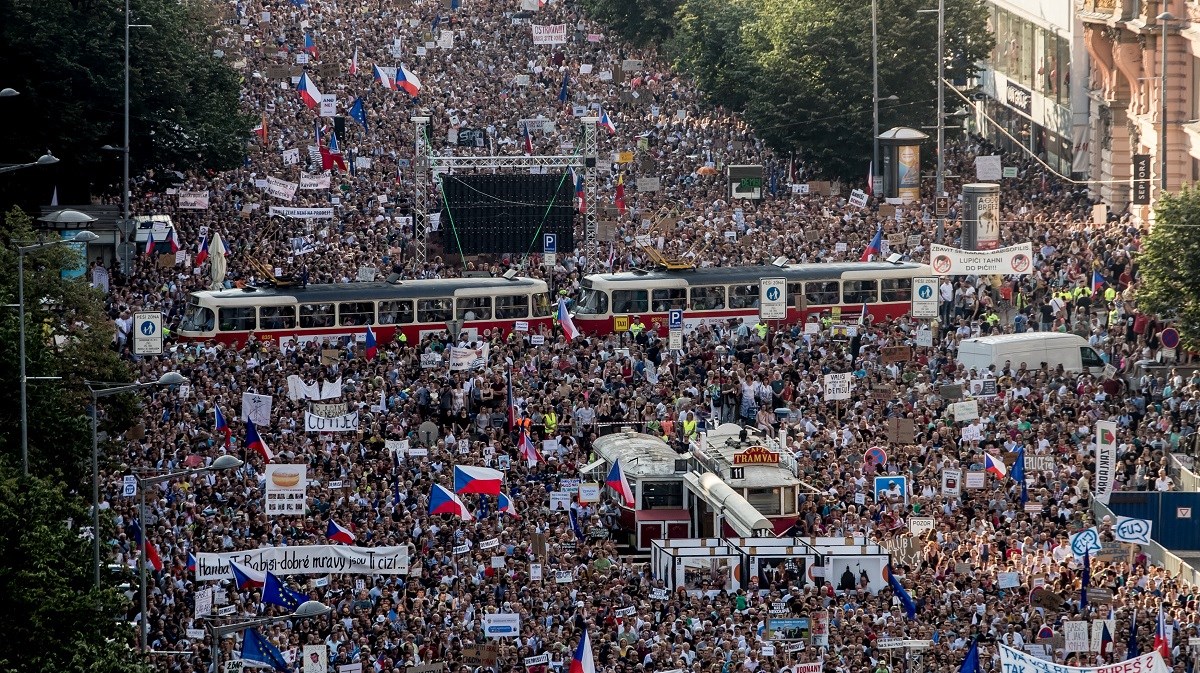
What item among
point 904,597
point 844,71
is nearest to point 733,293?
point 844,71

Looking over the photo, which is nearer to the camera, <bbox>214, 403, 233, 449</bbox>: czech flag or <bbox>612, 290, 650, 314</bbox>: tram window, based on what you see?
<bbox>214, 403, 233, 449</bbox>: czech flag

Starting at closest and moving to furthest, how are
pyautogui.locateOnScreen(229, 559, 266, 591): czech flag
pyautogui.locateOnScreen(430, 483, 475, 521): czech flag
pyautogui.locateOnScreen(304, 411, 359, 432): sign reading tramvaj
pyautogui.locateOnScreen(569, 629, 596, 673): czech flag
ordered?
pyautogui.locateOnScreen(569, 629, 596, 673): czech flag, pyautogui.locateOnScreen(229, 559, 266, 591): czech flag, pyautogui.locateOnScreen(430, 483, 475, 521): czech flag, pyautogui.locateOnScreen(304, 411, 359, 432): sign reading tramvaj

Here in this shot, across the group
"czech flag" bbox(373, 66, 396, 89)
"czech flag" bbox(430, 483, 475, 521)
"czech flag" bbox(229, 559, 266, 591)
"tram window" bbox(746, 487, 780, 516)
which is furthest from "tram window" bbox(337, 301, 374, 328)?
"czech flag" bbox(373, 66, 396, 89)

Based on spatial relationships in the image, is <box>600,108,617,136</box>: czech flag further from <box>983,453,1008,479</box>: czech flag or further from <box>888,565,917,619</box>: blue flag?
<box>888,565,917,619</box>: blue flag

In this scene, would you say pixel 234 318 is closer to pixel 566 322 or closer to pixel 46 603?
pixel 566 322

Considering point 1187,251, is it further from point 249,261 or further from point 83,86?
point 83,86

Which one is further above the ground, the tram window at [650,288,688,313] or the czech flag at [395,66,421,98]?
the czech flag at [395,66,421,98]

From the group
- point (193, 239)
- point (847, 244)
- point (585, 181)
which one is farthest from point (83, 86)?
point (847, 244)
